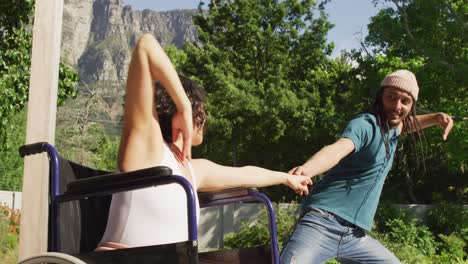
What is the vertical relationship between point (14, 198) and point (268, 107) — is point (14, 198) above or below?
below

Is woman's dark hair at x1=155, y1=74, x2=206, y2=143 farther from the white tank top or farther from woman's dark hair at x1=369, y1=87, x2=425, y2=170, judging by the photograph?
woman's dark hair at x1=369, y1=87, x2=425, y2=170

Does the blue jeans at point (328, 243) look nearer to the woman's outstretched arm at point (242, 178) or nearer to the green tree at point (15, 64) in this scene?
the woman's outstretched arm at point (242, 178)

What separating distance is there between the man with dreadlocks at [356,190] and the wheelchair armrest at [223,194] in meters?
0.19

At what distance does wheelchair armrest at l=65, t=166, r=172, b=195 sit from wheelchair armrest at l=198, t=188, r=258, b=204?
0.63 metres

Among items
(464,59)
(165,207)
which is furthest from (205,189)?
(464,59)

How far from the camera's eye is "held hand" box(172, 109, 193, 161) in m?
2.08

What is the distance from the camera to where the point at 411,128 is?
9.89 feet

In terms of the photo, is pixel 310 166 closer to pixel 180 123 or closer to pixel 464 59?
pixel 180 123

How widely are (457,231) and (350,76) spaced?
8935 millimetres

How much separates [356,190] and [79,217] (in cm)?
103

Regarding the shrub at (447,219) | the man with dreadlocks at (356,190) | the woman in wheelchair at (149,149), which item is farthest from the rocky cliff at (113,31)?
the woman in wheelchair at (149,149)

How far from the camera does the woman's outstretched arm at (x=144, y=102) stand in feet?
6.41

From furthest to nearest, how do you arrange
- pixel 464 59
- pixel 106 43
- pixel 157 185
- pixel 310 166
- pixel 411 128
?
pixel 106 43 → pixel 464 59 → pixel 411 128 → pixel 310 166 → pixel 157 185

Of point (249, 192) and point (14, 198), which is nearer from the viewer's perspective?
point (249, 192)
